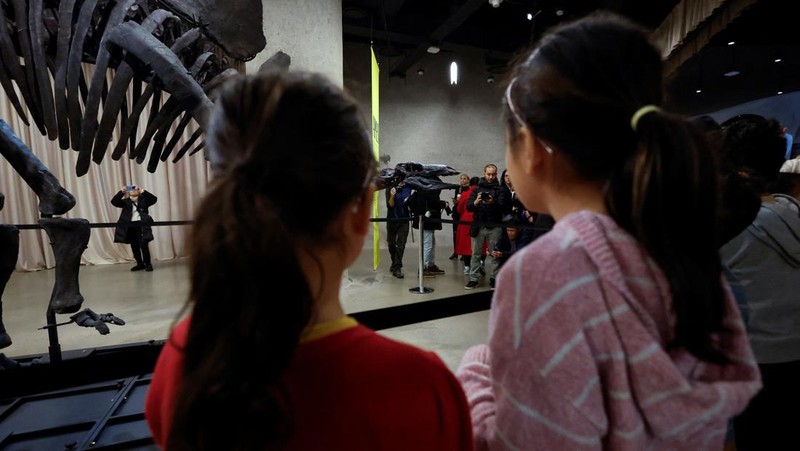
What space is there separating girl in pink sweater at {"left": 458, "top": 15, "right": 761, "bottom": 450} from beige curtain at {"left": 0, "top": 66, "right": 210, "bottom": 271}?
7158 millimetres

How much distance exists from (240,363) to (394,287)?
4997 millimetres

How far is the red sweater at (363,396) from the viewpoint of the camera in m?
0.49

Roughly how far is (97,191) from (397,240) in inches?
221

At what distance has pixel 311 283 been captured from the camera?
1.74ft

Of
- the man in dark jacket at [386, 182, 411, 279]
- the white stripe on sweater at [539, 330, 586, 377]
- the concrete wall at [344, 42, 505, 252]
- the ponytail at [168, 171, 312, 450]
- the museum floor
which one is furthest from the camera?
the concrete wall at [344, 42, 505, 252]

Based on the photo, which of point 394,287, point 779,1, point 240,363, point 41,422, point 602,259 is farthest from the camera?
point 779,1

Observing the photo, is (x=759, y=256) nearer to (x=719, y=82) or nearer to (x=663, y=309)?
(x=663, y=309)

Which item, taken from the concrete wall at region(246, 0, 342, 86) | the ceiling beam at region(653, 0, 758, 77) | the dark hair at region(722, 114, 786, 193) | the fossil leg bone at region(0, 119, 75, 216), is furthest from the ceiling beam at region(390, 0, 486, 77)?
the fossil leg bone at region(0, 119, 75, 216)

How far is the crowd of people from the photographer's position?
450 millimetres

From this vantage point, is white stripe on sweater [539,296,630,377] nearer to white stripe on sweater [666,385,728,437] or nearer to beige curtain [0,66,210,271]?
white stripe on sweater [666,385,728,437]

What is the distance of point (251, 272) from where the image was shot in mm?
441

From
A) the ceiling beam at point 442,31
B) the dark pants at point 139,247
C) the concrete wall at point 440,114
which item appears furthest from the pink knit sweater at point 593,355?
the concrete wall at point 440,114

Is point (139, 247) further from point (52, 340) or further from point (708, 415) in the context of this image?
point (708, 415)

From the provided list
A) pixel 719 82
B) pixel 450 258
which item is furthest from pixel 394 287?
pixel 719 82
